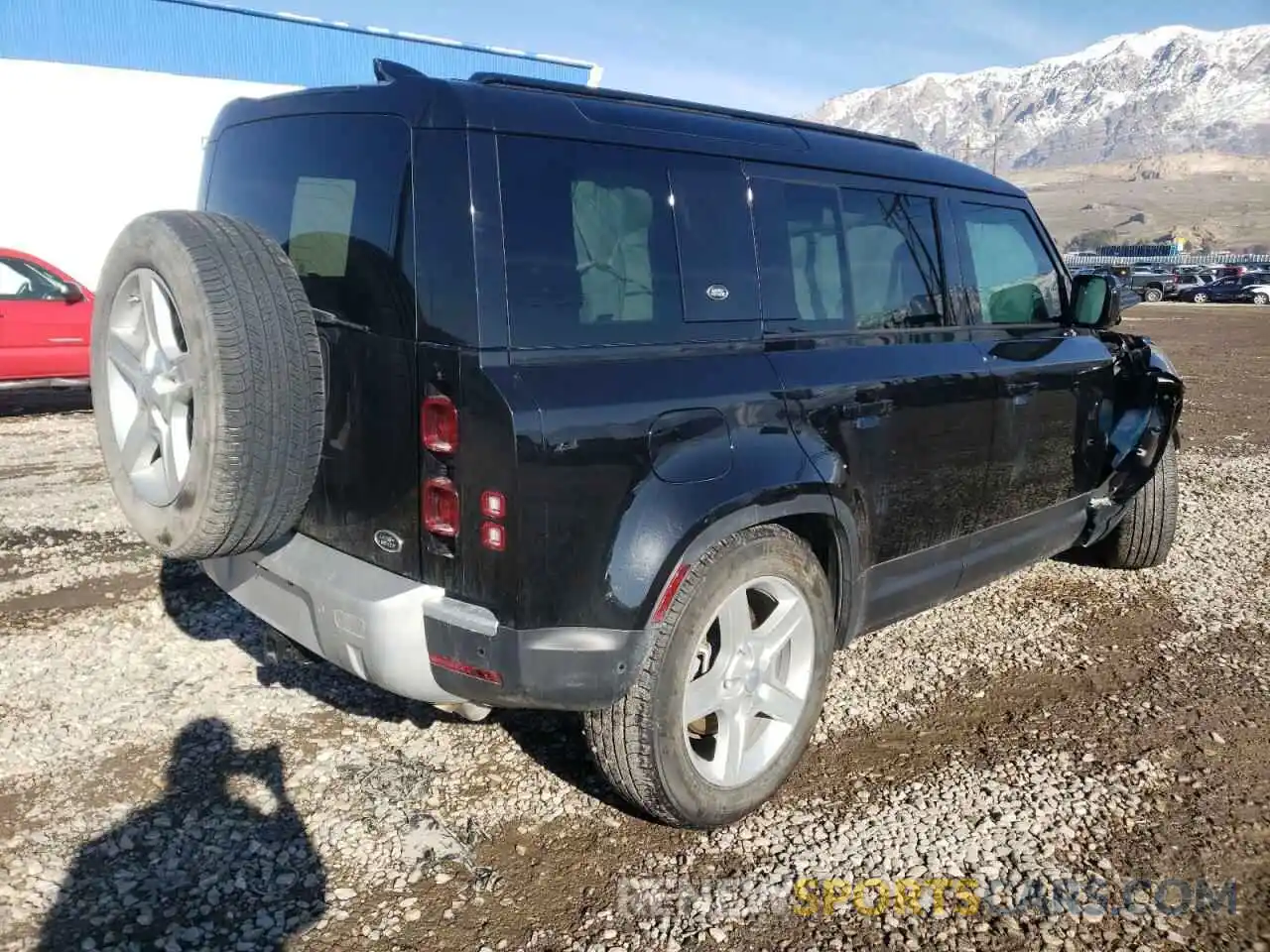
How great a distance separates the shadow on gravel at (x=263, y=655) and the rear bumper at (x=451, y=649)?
63 centimetres

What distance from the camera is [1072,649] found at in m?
4.27

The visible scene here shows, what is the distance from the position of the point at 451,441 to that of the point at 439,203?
587mm

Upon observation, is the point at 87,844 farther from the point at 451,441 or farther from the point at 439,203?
the point at 439,203

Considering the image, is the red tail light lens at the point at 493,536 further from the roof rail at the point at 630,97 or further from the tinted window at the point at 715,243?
the roof rail at the point at 630,97

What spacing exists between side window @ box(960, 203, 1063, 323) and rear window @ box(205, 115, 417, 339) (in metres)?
2.37

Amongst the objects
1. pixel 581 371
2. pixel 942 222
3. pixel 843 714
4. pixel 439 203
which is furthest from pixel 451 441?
pixel 942 222

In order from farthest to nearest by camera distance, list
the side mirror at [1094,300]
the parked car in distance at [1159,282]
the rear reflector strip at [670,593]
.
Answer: the parked car in distance at [1159,282]
the side mirror at [1094,300]
the rear reflector strip at [670,593]

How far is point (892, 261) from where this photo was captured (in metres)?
3.45

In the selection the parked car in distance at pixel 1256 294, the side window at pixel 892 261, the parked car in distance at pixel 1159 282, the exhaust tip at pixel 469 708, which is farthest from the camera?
the parked car in distance at pixel 1159 282

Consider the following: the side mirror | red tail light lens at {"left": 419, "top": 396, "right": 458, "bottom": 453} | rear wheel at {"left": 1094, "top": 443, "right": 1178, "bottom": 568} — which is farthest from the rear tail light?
rear wheel at {"left": 1094, "top": 443, "right": 1178, "bottom": 568}

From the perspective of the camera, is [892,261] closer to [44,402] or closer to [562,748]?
[562,748]

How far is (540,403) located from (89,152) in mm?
17509

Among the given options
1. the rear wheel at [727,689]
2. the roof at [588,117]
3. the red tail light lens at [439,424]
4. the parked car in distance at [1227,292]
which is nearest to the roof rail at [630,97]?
the roof at [588,117]

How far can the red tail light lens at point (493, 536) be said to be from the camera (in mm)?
2340
